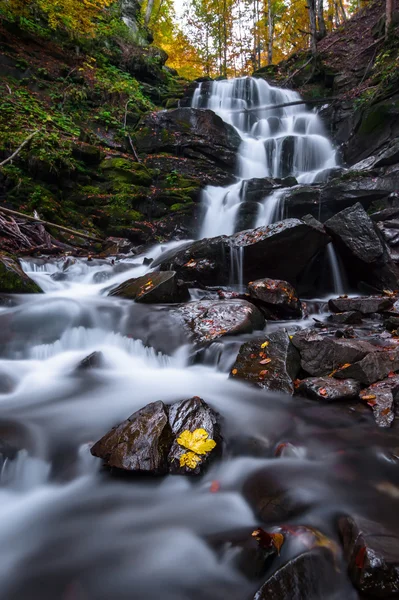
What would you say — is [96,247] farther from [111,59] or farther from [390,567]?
[111,59]

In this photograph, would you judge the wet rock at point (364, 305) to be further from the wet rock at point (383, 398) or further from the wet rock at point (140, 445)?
the wet rock at point (140, 445)

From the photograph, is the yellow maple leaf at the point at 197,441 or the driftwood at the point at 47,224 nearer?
the yellow maple leaf at the point at 197,441

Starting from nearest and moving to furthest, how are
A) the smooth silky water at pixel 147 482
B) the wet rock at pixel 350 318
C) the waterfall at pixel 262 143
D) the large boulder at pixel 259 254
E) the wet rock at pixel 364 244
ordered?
the smooth silky water at pixel 147 482 → the wet rock at pixel 350 318 → the large boulder at pixel 259 254 → the wet rock at pixel 364 244 → the waterfall at pixel 262 143

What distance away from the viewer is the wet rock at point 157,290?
599cm

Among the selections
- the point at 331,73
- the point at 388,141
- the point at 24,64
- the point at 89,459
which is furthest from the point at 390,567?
the point at 331,73

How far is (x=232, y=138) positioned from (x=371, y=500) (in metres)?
15.0

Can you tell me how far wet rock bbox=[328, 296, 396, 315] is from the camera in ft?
19.4

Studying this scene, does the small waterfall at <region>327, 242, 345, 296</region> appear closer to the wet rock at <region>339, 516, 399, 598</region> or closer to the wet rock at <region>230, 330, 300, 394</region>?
the wet rock at <region>230, 330, 300, 394</region>

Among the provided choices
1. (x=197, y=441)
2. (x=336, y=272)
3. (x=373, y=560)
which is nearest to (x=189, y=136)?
(x=336, y=272)

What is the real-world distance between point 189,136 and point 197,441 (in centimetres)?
1366

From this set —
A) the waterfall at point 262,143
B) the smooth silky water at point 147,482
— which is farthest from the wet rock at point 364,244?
the smooth silky water at point 147,482

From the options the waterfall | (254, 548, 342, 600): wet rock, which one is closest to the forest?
(254, 548, 342, 600): wet rock

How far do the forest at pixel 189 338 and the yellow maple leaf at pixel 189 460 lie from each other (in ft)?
0.05

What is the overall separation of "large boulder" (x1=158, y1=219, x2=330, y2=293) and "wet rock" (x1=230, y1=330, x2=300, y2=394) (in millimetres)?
3085
